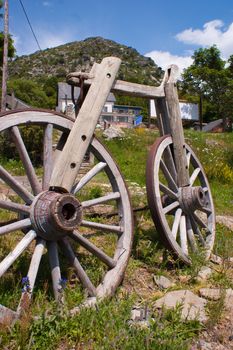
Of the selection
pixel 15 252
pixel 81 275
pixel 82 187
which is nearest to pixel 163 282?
pixel 81 275

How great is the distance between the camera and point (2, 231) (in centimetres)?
284

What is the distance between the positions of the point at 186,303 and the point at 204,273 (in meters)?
0.93

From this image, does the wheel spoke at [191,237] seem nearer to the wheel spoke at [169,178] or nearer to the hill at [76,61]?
the wheel spoke at [169,178]

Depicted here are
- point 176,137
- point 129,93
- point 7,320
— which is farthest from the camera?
point 176,137

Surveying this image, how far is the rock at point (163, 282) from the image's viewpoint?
3870 mm

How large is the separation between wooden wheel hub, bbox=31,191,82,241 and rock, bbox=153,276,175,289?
129 centimetres

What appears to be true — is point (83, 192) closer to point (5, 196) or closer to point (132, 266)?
point (5, 196)

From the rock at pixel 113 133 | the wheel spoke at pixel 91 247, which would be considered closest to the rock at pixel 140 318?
the wheel spoke at pixel 91 247

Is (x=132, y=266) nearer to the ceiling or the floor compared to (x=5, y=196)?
nearer to the floor

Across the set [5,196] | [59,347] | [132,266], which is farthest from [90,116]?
[5,196]

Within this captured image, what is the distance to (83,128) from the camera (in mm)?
3438

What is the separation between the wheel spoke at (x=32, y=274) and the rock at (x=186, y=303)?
1.02 metres

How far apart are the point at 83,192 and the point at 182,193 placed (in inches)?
90.3

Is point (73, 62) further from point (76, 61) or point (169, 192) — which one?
point (169, 192)
